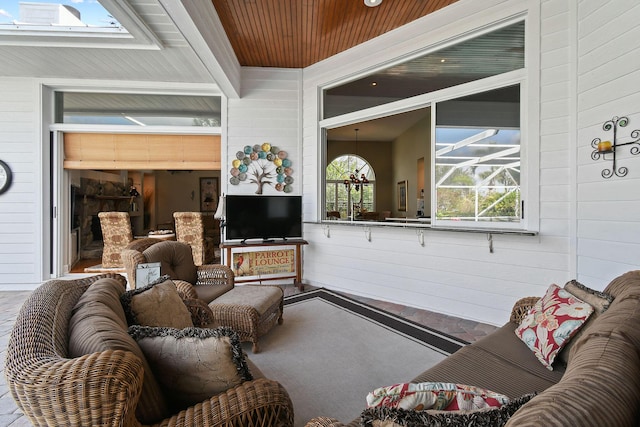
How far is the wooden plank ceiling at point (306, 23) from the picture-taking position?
322 centimetres

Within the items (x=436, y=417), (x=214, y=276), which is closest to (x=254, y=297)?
(x=214, y=276)

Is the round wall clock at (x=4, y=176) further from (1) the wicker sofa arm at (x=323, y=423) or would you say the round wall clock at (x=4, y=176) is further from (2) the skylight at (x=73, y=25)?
(1) the wicker sofa arm at (x=323, y=423)

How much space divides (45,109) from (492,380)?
20.3ft

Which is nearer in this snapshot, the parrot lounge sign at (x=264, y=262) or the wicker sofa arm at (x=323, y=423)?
the wicker sofa arm at (x=323, y=423)

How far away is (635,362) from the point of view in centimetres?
85

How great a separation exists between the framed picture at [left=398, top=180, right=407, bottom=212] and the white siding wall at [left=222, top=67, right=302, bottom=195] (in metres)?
5.93

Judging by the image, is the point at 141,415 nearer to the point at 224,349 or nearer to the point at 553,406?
the point at 224,349

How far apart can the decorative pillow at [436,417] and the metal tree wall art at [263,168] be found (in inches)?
158

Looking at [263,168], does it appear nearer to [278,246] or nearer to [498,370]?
[278,246]

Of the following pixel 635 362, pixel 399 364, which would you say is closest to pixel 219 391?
pixel 635 362

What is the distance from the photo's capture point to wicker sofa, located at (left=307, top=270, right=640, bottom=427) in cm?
64

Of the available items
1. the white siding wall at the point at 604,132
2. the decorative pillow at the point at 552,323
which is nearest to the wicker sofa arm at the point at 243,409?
the decorative pillow at the point at 552,323

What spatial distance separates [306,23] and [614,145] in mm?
3221

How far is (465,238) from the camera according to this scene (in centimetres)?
324
